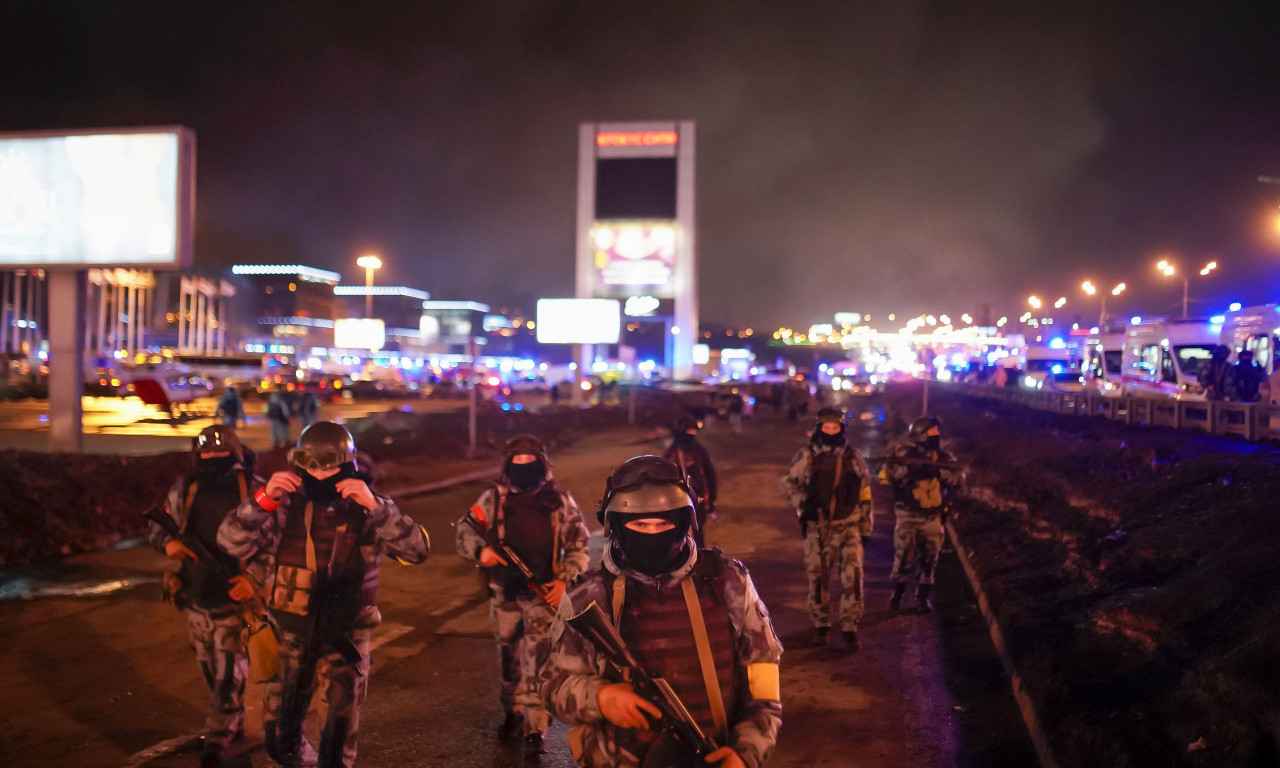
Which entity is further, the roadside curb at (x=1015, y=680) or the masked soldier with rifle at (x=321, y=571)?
the roadside curb at (x=1015, y=680)

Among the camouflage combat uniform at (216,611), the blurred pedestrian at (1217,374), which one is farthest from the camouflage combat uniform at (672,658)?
the blurred pedestrian at (1217,374)

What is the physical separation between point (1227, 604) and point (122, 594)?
9.41 meters

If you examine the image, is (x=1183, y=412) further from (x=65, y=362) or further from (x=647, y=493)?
(x=65, y=362)

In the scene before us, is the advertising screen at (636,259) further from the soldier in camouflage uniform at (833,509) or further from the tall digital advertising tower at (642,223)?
the soldier in camouflage uniform at (833,509)

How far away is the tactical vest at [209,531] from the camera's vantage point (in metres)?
5.01

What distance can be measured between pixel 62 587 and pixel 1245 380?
742 inches

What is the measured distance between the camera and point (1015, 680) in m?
6.24

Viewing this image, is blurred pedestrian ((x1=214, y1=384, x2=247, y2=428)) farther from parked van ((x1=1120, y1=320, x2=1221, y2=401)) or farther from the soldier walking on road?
parked van ((x1=1120, y1=320, x2=1221, y2=401))

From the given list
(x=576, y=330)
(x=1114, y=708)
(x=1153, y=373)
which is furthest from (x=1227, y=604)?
(x=576, y=330)

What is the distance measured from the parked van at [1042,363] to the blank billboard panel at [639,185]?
105 ft

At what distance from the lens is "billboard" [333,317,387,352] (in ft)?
147

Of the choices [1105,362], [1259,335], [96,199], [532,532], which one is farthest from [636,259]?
[532,532]

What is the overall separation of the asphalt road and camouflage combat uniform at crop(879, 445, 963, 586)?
25.7 inches

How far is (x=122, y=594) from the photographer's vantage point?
903 centimetres
